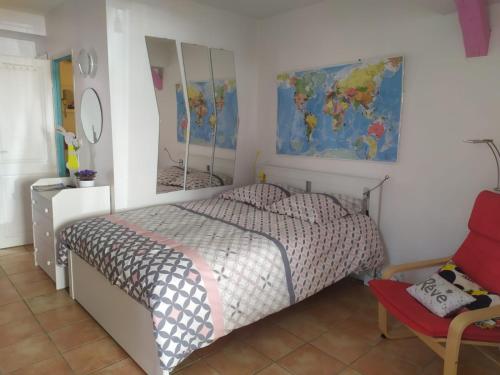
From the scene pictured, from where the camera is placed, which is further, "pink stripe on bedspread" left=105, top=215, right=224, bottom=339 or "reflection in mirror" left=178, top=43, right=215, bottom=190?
"reflection in mirror" left=178, top=43, right=215, bottom=190

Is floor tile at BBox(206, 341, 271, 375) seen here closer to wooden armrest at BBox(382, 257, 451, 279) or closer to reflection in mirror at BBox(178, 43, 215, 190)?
wooden armrest at BBox(382, 257, 451, 279)

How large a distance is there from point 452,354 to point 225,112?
2799 millimetres

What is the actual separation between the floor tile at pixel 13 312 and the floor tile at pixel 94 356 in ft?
2.14

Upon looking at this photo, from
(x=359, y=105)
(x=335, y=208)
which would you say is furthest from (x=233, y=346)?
(x=359, y=105)

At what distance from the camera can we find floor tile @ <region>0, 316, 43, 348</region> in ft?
7.71

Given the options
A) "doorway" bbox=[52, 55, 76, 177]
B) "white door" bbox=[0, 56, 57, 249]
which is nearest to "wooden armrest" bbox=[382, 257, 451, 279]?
"doorway" bbox=[52, 55, 76, 177]

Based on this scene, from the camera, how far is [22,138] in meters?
3.94

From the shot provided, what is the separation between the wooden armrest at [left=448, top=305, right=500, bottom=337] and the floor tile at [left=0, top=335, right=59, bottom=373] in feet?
7.12

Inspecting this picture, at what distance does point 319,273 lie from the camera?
259 centimetres

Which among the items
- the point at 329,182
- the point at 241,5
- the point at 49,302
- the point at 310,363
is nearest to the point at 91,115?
the point at 49,302

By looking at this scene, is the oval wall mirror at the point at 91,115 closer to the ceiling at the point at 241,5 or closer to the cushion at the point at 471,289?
the ceiling at the point at 241,5

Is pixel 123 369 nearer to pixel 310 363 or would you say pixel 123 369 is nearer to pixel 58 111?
pixel 310 363

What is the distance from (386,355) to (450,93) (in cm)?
179

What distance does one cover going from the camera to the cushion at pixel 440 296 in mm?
1985
